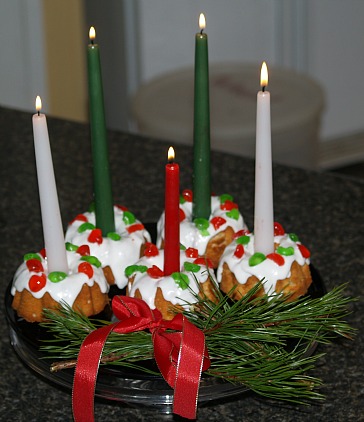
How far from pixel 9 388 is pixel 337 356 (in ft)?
1.09

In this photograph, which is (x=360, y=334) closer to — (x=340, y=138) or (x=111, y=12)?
(x=111, y=12)

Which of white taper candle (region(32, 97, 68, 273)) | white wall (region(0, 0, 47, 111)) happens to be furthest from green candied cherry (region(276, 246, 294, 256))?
white wall (region(0, 0, 47, 111))

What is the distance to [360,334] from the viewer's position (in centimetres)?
105

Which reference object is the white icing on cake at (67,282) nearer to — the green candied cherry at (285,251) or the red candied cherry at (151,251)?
the red candied cherry at (151,251)

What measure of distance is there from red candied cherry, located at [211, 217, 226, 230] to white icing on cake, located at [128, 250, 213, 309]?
3.2 inches

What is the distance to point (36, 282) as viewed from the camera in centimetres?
95

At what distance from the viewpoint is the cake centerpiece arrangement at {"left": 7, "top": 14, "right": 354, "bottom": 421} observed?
2.89ft

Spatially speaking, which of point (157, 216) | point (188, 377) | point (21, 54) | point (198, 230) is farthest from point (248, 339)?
point (21, 54)

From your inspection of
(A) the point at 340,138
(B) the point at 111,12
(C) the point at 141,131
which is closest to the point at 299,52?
(A) the point at 340,138

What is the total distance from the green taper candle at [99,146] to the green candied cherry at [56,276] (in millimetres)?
96

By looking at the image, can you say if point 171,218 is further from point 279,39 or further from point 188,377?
point 279,39

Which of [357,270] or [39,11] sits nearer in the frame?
[357,270]

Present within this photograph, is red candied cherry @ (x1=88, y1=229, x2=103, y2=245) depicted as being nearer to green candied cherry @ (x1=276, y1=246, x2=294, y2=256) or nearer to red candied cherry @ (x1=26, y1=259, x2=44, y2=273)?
red candied cherry @ (x1=26, y1=259, x2=44, y2=273)

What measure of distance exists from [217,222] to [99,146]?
150 millimetres
